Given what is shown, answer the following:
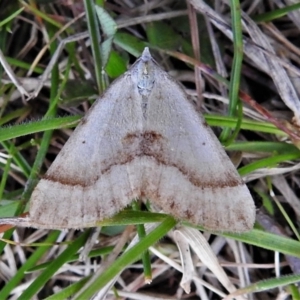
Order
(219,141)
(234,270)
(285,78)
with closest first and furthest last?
(219,141), (285,78), (234,270)

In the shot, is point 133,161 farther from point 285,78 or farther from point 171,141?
point 285,78

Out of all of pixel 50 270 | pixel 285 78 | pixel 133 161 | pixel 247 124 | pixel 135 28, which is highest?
pixel 135 28

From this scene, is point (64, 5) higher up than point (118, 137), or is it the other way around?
point (64, 5)

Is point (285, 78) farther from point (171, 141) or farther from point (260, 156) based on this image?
point (171, 141)

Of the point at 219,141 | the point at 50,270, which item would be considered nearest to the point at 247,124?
the point at 219,141

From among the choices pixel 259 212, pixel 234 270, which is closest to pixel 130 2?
pixel 259 212

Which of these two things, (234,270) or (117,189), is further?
(234,270)

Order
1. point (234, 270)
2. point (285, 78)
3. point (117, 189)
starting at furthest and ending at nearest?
point (234, 270)
point (285, 78)
point (117, 189)

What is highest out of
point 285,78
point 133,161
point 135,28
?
point 135,28

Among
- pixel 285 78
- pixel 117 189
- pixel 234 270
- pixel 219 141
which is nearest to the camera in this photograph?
pixel 117 189
